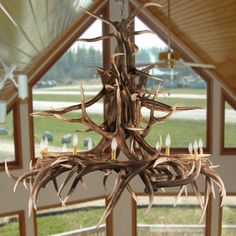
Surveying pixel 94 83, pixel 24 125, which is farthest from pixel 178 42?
pixel 24 125

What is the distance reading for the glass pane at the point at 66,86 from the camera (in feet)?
21.4

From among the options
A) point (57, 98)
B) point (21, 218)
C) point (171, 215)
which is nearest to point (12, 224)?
point (21, 218)

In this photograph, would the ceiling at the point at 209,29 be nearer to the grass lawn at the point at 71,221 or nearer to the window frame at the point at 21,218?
the grass lawn at the point at 71,221

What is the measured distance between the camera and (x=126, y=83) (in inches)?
95.6

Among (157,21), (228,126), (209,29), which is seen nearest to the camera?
(209,29)

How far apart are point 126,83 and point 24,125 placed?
13.7 ft

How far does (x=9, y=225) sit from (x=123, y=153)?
460 cm

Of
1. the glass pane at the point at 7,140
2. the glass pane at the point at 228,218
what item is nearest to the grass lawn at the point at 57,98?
the glass pane at the point at 7,140

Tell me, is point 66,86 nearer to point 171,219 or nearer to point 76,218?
point 76,218

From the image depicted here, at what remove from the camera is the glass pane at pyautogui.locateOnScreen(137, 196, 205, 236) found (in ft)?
23.1

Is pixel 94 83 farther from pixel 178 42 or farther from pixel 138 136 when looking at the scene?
pixel 138 136

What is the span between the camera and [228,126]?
6980mm

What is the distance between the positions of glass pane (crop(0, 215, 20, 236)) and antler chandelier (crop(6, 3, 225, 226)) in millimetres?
4117

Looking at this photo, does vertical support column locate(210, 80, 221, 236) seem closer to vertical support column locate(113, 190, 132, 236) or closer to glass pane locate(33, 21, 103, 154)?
vertical support column locate(113, 190, 132, 236)
